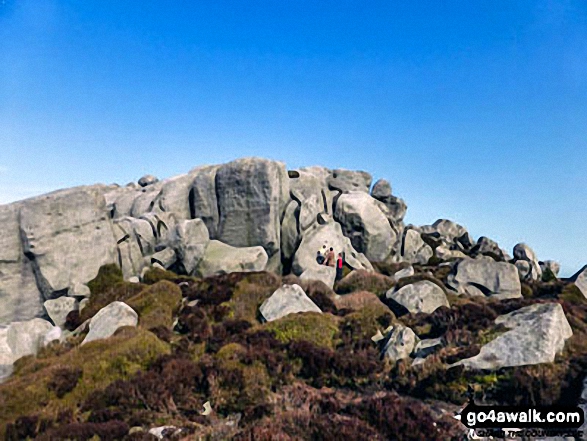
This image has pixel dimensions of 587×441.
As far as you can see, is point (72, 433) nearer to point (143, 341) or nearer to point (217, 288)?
point (143, 341)

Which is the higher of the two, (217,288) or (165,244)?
(165,244)

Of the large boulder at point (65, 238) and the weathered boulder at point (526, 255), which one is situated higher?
the large boulder at point (65, 238)

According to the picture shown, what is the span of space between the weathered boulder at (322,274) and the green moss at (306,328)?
10.5 metres

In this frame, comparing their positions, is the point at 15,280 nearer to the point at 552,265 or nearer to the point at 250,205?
the point at 250,205

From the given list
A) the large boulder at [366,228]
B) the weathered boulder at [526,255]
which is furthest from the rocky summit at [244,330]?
the weathered boulder at [526,255]

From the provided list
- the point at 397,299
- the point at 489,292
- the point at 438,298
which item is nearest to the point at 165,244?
the point at 397,299

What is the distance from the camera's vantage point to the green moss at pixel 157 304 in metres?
20.3

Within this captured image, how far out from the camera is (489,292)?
32.3m

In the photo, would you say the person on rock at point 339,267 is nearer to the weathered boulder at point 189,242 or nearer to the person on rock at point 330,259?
the person on rock at point 330,259

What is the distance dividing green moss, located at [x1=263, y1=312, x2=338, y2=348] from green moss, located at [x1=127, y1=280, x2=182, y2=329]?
5.80 m

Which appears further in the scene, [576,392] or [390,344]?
[390,344]

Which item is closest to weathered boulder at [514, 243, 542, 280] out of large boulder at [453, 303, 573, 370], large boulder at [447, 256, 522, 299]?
large boulder at [447, 256, 522, 299]

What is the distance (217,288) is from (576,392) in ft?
60.6

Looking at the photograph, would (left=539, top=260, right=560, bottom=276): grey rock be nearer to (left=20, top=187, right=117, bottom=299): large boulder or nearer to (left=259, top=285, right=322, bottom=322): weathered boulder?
(left=259, top=285, right=322, bottom=322): weathered boulder
